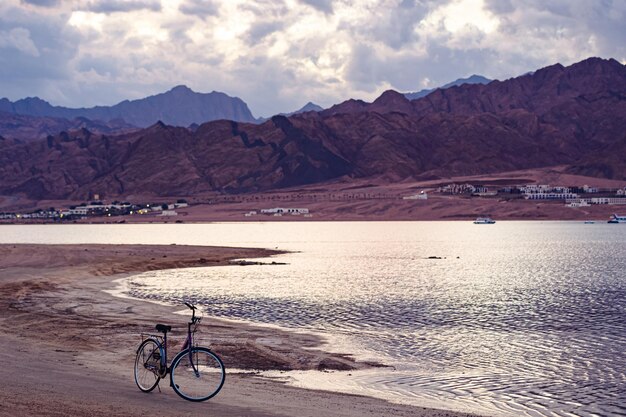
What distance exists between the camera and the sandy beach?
20859 millimetres

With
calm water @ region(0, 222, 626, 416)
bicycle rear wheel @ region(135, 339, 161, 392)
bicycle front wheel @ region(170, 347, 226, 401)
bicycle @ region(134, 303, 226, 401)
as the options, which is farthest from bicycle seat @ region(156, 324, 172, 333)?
calm water @ region(0, 222, 626, 416)

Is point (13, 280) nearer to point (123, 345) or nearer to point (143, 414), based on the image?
point (123, 345)

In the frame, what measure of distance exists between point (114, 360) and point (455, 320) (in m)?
24.1

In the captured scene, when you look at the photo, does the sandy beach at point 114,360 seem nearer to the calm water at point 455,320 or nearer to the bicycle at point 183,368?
the bicycle at point 183,368

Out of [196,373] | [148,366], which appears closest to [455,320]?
[196,373]

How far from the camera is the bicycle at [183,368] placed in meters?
22.2

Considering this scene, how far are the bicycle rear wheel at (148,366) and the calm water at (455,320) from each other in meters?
5.99

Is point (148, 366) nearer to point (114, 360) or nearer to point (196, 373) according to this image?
point (196, 373)

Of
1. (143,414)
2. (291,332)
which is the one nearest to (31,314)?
(291,332)

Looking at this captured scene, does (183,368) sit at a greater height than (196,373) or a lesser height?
greater

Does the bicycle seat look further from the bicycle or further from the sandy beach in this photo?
the sandy beach

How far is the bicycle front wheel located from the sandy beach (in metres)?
0.35

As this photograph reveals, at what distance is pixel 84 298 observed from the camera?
5331 cm

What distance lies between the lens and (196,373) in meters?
22.5
